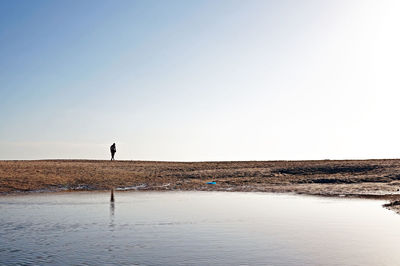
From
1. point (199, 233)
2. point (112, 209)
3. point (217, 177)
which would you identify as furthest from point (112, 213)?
point (217, 177)

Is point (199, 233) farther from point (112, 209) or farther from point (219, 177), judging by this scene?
point (219, 177)

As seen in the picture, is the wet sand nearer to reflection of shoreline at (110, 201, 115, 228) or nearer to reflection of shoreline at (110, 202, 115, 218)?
reflection of shoreline at (110, 202, 115, 218)

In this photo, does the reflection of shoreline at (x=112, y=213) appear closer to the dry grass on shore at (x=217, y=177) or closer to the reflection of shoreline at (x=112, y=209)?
the reflection of shoreline at (x=112, y=209)

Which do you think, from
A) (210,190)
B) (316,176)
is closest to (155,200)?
(210,190)

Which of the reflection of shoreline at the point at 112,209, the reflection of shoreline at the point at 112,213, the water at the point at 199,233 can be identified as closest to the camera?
the water at the point at 199,233

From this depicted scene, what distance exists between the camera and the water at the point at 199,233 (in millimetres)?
12812

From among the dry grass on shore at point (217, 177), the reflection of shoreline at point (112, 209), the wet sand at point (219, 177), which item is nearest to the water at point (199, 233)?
the reflection of shoreline at point (112, 209)

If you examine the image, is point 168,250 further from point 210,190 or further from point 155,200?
point 210,190

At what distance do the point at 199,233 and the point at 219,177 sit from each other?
92.4ft

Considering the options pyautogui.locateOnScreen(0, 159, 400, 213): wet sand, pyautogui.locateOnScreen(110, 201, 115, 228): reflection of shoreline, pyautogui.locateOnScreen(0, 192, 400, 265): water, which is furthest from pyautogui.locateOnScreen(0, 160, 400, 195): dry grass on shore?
pyautogui.locateOnScreen(110, 201, 115, 228): reflection of shoreline

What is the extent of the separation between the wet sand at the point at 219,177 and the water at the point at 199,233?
28.4 ft

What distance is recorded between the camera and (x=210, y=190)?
36625 mm

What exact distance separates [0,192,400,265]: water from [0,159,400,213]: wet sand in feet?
28.4

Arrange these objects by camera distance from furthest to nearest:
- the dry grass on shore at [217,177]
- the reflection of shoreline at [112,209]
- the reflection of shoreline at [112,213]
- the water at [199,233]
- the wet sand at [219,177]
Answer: the dry grass on shore at [217,177] → the wet sand at [219,177] → the reflection of shoreline at [112,209] → the reflection of shoreline at [112,213] → the water at [199,233]
